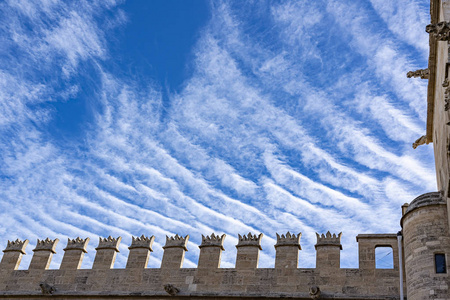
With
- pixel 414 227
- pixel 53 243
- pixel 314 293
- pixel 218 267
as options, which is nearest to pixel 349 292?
pixel 314 293

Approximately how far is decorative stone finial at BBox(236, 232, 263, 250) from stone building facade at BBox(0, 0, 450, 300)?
0.03 m

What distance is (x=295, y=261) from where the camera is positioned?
16.5 metres

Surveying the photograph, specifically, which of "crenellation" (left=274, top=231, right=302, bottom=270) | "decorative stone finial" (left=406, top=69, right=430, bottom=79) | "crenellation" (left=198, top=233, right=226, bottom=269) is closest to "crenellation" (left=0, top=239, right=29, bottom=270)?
"crenellation" (left=198, top=233, right=226, bottom=269)

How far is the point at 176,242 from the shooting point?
59.4 feet

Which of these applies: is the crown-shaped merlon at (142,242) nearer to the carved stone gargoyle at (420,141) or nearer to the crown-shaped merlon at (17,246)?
the crown-shaped merlon at (17,246)

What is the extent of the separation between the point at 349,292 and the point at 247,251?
3.57 metres

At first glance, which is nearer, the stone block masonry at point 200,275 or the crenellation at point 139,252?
the stone block masonry at point 200,275

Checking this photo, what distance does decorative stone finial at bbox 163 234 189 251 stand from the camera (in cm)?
1797

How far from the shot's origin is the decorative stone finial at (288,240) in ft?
55.3

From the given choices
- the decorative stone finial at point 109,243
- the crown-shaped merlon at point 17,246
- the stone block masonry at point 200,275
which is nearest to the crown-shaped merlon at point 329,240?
the stone block masonry at point 200,275

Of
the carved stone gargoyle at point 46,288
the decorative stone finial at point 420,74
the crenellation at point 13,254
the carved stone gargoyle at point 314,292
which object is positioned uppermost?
the decorative stone finial at point 420,74

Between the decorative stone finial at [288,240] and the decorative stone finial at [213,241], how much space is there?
6.41 feet

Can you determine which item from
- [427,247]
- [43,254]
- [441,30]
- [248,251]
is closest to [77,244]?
[43,254]

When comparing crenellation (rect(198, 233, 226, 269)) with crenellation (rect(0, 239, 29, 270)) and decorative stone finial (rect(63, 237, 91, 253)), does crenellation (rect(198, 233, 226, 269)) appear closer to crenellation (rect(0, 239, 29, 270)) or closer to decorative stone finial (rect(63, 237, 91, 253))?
decorative stone finial (rect(63, 237, 91, 253))
